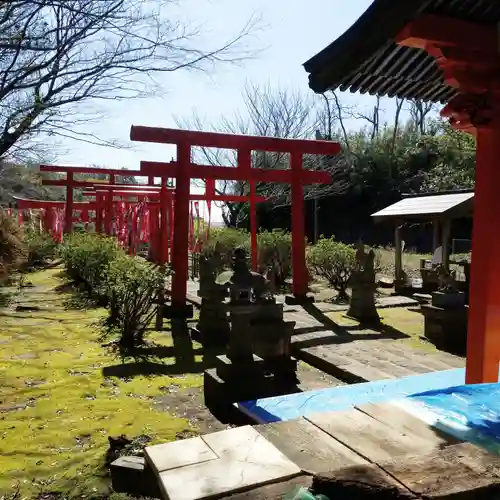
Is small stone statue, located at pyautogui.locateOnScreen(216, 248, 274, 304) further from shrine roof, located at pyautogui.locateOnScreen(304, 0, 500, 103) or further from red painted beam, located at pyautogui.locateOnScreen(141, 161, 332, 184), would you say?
red painted beam, located at pyautogui.locateOnScreen(141, 161, 332, 184)

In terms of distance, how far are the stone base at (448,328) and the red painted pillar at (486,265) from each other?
122 inches

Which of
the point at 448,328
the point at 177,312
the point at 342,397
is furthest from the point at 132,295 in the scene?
the point at 448,328

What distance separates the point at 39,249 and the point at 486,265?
17732mm

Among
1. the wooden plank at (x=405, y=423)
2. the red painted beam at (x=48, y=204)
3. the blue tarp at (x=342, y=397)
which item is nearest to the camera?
the wooden plank at (x=405, y=423)

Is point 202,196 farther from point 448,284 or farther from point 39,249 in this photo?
point 448,284

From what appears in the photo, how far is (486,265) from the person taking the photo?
3723mm

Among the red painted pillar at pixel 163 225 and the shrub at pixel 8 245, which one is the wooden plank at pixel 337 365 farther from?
the shrub at pixel 8 245

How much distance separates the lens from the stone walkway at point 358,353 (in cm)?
554

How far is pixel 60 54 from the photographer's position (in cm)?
772

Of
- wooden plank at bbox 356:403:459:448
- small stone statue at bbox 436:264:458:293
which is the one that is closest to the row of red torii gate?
small stone statue at bbox 436:264:458:293

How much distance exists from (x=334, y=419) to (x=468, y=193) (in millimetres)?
10007

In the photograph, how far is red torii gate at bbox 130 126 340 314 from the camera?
880 cm

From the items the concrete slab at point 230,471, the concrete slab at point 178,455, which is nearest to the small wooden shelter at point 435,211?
the concrete slab at point 230,471

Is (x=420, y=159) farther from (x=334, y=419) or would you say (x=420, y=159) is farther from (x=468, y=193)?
(x=334, y=419)
